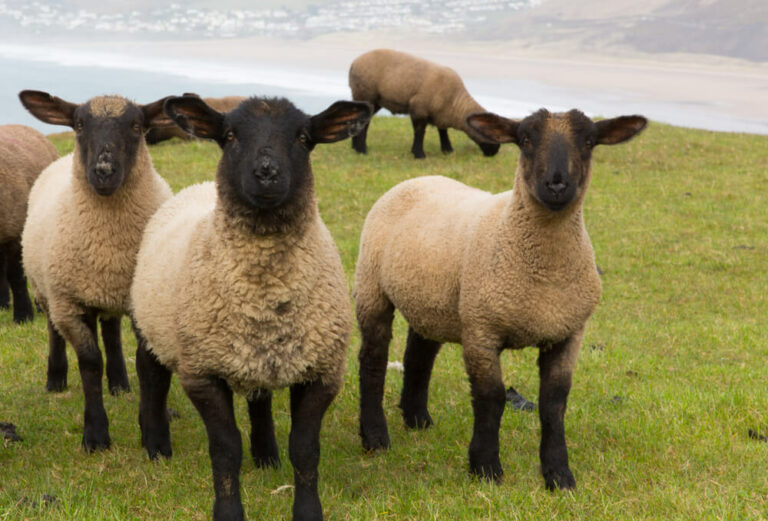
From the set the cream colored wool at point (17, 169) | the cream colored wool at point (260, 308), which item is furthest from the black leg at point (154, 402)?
the cream colored wool at point (17, 169)

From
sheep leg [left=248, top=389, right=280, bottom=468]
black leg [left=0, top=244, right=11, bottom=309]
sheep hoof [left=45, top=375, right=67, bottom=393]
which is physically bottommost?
black leg [left=0, top=244, right=11, bottom=309]

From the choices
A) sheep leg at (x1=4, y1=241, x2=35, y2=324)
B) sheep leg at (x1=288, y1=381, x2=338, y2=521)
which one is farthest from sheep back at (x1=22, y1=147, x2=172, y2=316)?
sheep leg at (x1=4, y1=241, x2=35, y2=324)

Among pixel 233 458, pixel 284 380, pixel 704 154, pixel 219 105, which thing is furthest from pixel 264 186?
pixel 704 154

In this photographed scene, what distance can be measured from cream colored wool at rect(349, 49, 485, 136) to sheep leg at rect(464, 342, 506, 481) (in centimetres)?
1449

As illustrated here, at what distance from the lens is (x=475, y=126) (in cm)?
581

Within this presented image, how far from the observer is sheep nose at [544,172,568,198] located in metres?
5.14

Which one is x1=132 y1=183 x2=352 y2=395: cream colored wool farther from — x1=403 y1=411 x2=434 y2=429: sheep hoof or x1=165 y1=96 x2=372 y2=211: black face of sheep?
x1=403 y1=411 x2=434 y2=429: sheep hoof

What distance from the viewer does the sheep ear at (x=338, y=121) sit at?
4887 millimetres

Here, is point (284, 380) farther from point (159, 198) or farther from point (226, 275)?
point (159, 198)

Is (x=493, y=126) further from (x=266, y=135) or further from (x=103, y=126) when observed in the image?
(x=103, y=126)

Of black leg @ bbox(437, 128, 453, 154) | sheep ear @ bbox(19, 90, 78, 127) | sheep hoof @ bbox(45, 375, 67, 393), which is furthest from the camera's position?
black leg @ bbox(437, 128, 453, 154)

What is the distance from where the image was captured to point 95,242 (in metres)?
6.27

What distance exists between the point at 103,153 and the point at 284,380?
2.42m

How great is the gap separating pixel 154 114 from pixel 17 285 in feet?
14.4
